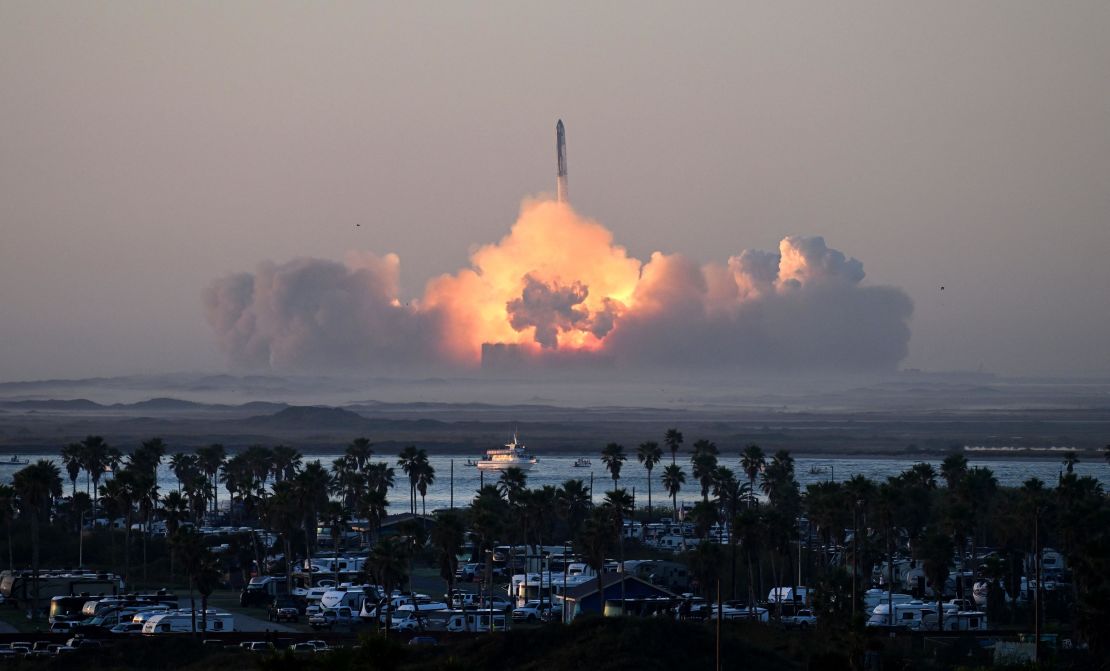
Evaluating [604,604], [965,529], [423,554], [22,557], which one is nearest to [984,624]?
[965,529]

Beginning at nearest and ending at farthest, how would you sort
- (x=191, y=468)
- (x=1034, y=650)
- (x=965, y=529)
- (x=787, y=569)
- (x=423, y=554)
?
(x=1034, y=650)
(x=965, y=529)
(x=787, y=569)
(x=423, y=554)
(x=191, y=468)

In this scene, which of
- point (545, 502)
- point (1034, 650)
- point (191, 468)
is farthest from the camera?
point (191, 468)

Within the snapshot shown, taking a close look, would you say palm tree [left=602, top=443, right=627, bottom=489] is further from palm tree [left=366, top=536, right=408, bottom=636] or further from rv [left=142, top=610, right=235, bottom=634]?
rv [left=142, top=610, right=235, bottom=634]

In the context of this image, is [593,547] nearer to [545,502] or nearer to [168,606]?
[545,502]

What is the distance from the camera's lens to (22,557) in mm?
98688

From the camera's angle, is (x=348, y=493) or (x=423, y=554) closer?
(x=423, y=554)

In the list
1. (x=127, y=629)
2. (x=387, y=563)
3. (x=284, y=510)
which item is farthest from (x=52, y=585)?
(x=387, y=563)

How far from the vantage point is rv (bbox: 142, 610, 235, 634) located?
219 feet

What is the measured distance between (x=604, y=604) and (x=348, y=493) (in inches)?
2079

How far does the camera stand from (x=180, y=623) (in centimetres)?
6725

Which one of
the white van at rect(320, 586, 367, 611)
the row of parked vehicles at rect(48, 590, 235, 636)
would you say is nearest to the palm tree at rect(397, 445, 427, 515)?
the white van at rect(320, 586, 367, 611)

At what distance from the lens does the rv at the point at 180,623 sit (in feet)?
219

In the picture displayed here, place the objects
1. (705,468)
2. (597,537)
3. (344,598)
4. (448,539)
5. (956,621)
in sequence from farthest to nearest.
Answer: (705,468)
(597,537)
(344,598)
(448,539)
(956,621)

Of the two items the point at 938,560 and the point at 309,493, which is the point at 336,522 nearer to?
the point at 309,493
